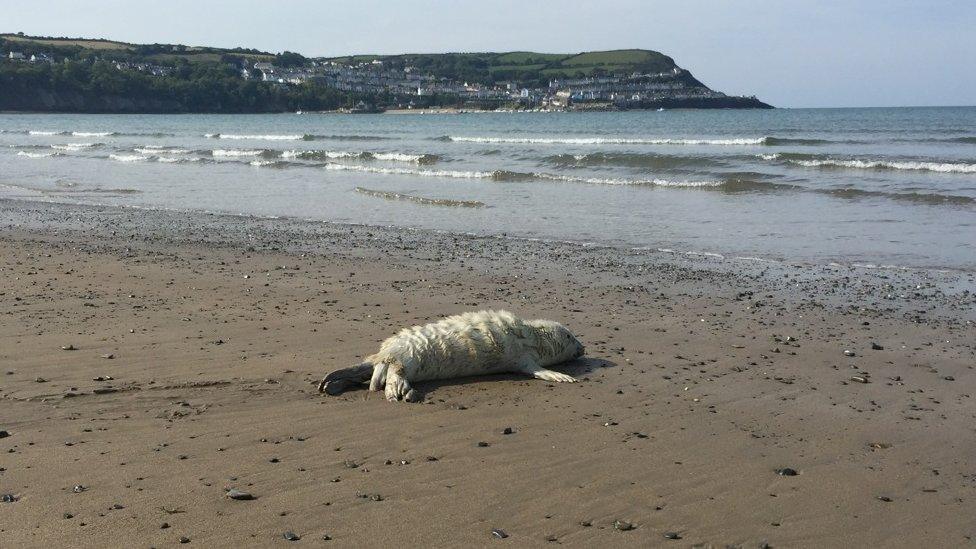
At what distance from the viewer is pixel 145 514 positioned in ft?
14.4

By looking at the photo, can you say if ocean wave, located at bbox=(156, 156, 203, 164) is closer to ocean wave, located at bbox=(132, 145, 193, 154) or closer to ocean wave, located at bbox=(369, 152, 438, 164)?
ocean wave, located at bbox=(132, 145, 193, 154)

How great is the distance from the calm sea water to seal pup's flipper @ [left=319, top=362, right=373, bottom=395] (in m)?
7.47

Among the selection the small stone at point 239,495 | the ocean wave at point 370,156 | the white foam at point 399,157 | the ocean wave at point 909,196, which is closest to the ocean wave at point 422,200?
the ocean wave at point 909,196

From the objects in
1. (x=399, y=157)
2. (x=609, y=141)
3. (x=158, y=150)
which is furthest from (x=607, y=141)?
(x=158, y=150)

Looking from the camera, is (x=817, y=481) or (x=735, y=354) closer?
(x=817, y=481)

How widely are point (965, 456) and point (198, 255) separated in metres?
9.82

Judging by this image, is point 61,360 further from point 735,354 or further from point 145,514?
point 735,354

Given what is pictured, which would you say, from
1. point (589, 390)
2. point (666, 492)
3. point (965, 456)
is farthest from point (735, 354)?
point (666, 492)

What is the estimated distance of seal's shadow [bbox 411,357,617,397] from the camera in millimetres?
6942

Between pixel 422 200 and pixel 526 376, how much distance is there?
1392 cm

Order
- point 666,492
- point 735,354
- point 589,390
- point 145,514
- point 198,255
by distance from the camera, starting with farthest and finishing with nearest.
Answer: point 198,255 < point 735,354 < point 589,390 < point 666,492 < point 145,514

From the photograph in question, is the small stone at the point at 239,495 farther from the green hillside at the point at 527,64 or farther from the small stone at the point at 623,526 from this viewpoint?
the green hillside at the point at 527,64

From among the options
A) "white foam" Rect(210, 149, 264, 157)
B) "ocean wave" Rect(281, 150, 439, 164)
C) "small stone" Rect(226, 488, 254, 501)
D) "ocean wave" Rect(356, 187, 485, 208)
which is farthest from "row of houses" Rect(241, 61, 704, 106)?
"small stone" Rect(226, 488, 254, 501)

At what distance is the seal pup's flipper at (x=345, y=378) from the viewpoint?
6.50 metres
